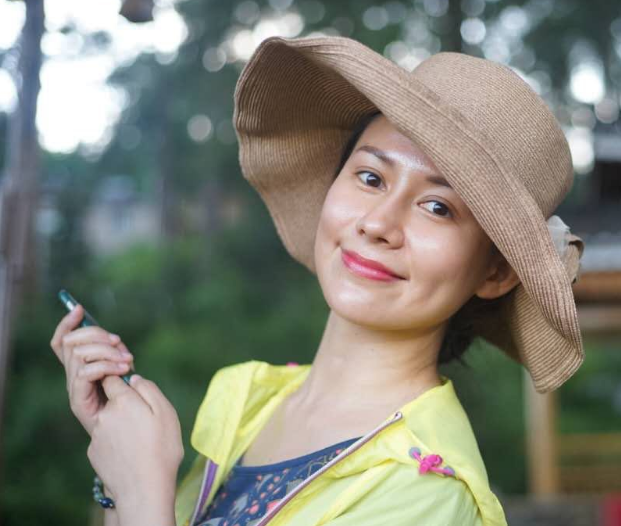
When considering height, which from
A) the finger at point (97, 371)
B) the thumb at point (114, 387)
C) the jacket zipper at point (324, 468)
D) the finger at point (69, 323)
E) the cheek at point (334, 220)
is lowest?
the jacket zipper at point (324, 468)

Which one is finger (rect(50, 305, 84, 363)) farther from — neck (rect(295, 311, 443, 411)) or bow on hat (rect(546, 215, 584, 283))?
bow on hat (rect(546, 215, 584, 283))

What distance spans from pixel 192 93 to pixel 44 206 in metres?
4.48

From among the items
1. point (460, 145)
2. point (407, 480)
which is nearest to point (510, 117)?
point (460, 145)

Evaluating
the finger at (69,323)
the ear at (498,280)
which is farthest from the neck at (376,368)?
the finger at (69,323)

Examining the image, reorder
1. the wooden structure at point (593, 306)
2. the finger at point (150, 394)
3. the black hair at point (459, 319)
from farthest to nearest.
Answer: the wooden structure at point (593, 306)
the black hair at point (459, 319)
the finger at point (150, 394)

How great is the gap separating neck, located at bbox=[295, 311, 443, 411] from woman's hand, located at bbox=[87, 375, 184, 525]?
0.34 metres

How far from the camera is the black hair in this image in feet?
5.07

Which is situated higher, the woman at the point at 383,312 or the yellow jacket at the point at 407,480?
the woman at the point at 383,312

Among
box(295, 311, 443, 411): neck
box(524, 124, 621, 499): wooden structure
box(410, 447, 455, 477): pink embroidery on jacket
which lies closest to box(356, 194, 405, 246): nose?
box(295, 311, 443, 411): neck

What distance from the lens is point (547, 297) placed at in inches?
49.3

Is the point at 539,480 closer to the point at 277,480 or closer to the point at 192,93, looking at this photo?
the point at 277,480

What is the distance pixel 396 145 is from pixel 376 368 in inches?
15.7

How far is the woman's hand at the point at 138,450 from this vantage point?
112 centimetres

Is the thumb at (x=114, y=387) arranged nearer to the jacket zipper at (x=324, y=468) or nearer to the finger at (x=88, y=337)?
the finger at (x=88, y=337)
